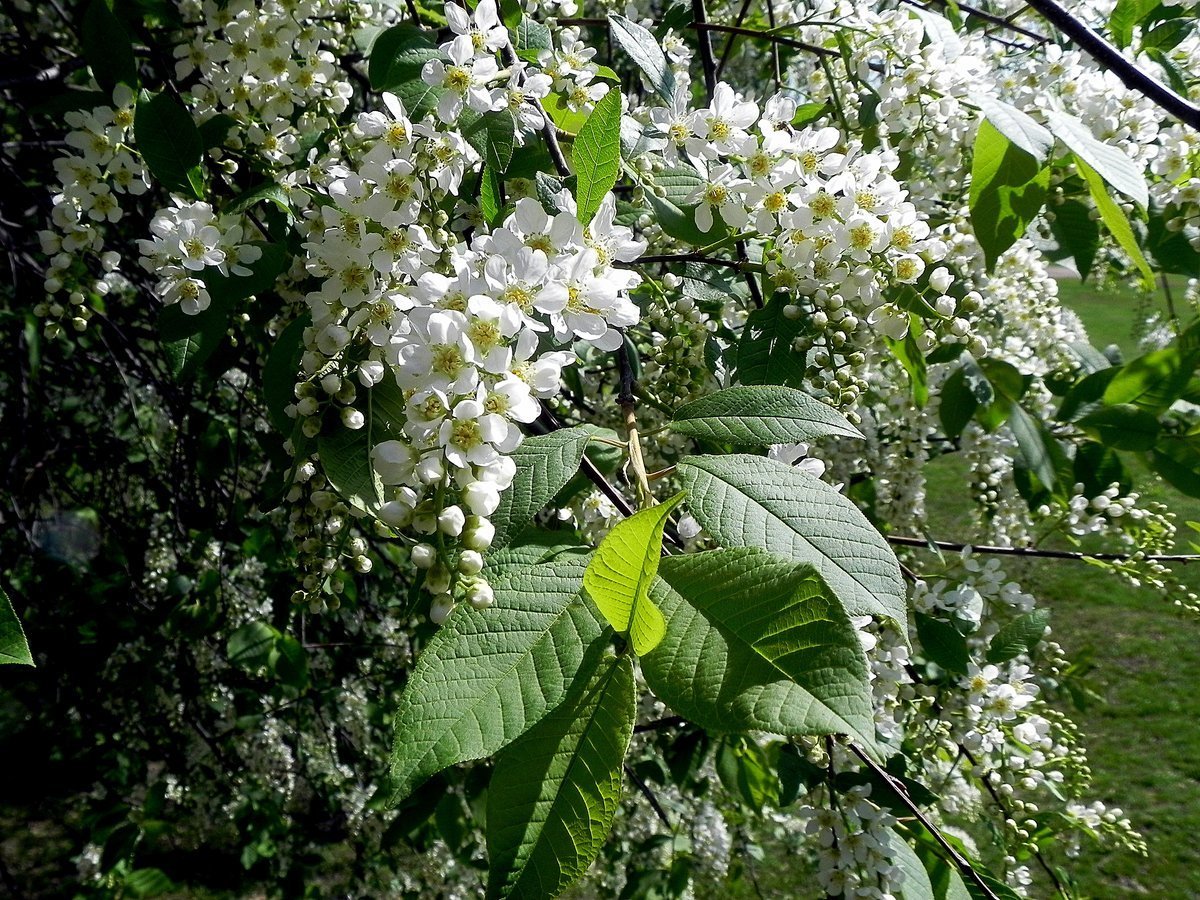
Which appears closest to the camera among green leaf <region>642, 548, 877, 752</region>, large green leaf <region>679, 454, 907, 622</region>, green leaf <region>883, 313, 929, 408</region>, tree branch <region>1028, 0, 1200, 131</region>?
green leaf <region>642, 548, 877, 752</region>

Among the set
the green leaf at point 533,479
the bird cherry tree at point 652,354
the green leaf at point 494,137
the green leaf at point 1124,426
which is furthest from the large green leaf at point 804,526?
the green leaf at point 1124,426

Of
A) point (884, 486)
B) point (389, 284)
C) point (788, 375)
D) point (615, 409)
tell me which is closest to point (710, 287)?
point (788, 375)

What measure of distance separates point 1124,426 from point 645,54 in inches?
44.6

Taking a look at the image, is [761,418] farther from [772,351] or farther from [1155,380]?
[1155,380]

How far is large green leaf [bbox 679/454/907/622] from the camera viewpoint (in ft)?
2.34

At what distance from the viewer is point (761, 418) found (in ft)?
2.80

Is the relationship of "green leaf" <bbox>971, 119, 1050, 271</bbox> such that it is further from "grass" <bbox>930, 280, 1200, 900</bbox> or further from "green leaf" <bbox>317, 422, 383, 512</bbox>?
"grass" <bbox>930, 280, 1200, 900</bbox>

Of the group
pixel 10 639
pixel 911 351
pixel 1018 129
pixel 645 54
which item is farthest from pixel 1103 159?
pixel 10 639

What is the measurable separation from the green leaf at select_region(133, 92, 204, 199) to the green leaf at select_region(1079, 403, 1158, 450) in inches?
64.3

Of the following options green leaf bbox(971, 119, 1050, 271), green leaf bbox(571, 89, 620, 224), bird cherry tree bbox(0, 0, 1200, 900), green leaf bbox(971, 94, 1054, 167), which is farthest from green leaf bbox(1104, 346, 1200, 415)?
green leaf bbox(571, 89, 620, 224)

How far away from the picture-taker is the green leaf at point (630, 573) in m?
0.60

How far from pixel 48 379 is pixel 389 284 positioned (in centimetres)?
334

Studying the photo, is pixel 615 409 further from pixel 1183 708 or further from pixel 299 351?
pixel 1183 708

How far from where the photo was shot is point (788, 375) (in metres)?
1.17
